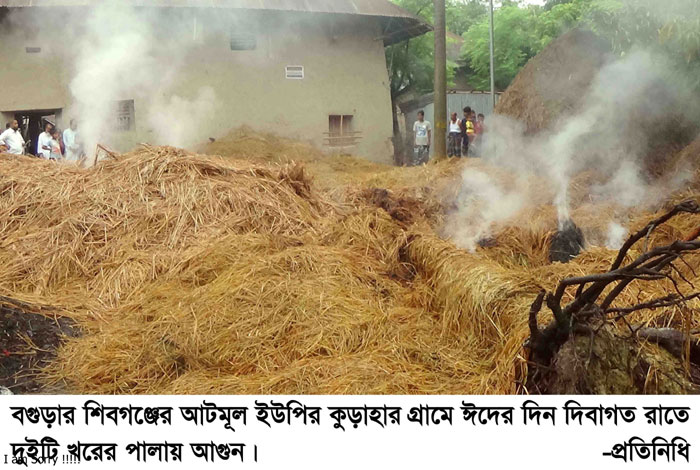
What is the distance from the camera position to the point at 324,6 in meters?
15.6

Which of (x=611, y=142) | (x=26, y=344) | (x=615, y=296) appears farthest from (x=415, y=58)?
(x=615, y=296)

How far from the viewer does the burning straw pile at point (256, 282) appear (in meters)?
4.25

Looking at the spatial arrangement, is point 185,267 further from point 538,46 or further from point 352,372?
point 538,46

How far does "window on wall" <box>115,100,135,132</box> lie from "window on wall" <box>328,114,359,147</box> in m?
4.32

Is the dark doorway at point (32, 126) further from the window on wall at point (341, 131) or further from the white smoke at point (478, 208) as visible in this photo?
the white smoke at point (478, 208)

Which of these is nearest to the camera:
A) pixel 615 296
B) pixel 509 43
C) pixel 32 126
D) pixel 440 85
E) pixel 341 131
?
pixel 615 296

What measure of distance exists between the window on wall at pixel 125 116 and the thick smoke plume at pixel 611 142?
8.68 meters

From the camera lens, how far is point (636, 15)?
308 inches

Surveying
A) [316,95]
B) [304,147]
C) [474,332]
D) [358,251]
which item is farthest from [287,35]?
[474,332]

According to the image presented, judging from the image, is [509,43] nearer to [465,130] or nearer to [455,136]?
[455,136]

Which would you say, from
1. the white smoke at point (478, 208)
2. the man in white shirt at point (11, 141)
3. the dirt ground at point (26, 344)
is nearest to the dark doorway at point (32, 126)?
the man in white shirt at point (11, 141)

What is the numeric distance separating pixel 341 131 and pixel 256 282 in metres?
11.4

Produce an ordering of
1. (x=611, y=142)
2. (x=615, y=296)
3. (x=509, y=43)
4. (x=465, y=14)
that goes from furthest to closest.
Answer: (x=465, y=14) < (x=509, y=43) < (x=611, y=142) < (x=615, y=296)

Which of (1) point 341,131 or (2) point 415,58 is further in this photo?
(2) point 415,58
